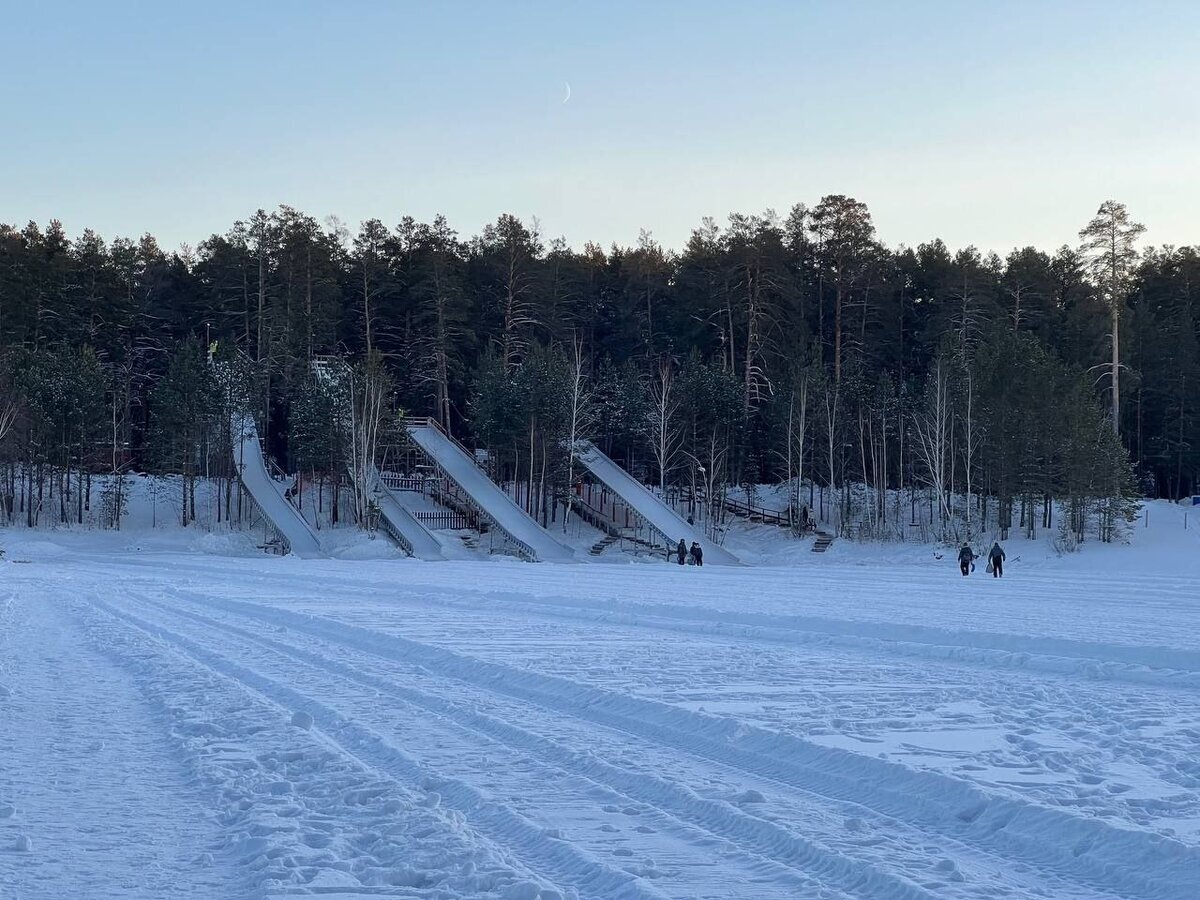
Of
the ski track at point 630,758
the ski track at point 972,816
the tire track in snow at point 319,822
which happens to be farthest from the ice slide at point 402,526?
the tire track in snow at point 319,822

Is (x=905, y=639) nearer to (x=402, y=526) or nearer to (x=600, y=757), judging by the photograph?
(x=600, y=757)

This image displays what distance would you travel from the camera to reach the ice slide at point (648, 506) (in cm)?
4609

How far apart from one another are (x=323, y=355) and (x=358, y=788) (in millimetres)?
54941

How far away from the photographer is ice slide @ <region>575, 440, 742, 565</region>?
151 feet

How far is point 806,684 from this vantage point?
36.4 ft

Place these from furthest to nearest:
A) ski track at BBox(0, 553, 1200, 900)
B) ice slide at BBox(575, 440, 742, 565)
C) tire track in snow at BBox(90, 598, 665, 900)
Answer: ice slide at BBox(575, 440, 742, 565) < ski track at BBox(0, 553, 1200, 900) < tire track in snow at BBox(90, 598, 665, 900)

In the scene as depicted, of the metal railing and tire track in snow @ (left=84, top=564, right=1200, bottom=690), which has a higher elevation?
A: the metal railing

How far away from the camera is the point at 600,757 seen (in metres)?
7.86

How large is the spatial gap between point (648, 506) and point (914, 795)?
138 ft

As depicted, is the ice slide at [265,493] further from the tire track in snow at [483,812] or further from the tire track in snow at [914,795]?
the tire track in snow at [914,795]

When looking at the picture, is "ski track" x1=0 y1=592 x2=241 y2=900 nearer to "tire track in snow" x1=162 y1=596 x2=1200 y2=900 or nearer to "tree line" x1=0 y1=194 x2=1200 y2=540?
"tire track in snow" x1=162 y1=596 x2=1200 y2=900

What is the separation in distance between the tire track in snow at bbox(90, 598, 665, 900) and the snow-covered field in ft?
0.08

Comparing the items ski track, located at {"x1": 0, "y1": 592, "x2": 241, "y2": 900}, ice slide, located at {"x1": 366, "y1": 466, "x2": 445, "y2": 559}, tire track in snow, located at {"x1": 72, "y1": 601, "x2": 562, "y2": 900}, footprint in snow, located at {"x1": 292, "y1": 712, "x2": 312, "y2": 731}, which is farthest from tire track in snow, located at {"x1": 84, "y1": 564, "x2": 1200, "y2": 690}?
ice slide, located at {"x1": 366, "y1": 466, "x2": 445, "y2": 559}

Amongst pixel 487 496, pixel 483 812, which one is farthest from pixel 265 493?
pixel 483 812
